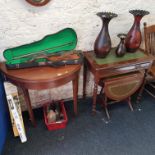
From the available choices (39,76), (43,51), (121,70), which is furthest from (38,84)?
(121,70)

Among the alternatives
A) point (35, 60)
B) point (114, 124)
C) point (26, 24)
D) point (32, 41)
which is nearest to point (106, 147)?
point (114, 124)

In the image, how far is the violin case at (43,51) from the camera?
1.70 meters

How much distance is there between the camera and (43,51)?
182cm

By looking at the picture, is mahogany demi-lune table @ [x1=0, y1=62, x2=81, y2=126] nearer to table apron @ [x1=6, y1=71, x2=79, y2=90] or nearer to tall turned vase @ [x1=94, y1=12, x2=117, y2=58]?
table apron @ [x1=6, y1=71, x2=79, y2=90]

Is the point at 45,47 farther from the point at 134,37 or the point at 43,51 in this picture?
the point at 134,37

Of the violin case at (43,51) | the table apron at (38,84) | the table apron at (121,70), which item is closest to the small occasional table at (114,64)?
the table apron at (121,70)

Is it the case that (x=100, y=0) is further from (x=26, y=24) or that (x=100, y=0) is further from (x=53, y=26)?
(x=26, y=24)

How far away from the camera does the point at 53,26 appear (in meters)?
1.83

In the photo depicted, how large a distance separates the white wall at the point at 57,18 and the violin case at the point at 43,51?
76 millimetres

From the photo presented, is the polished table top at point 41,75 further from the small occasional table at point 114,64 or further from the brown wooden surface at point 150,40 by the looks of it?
the brown wooden surface at point 150,40

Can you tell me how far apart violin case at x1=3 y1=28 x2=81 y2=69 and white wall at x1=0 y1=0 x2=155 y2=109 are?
76mm

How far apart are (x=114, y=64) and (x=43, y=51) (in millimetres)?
716

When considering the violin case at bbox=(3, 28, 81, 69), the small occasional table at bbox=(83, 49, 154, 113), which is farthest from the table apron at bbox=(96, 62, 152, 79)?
the violin case at bbox=(3, 28, 81, 69)

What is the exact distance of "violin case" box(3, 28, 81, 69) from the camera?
170cm
